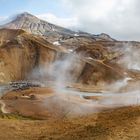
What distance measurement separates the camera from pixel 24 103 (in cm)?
6800

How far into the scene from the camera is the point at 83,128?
110 feet

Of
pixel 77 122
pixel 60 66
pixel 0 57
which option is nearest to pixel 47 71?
pixel 60 66

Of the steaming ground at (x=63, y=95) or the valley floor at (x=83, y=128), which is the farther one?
the steaming ground at (x=63, y=95)

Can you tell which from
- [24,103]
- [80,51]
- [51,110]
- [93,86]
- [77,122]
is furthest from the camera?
[80,51]

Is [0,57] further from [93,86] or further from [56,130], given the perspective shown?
[56,130]

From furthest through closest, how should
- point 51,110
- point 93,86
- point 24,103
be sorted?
point 93,86 → point 24,103 → point 51,110

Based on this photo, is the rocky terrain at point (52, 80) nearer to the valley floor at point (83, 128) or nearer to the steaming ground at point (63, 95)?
the steaming ground at point (63, 95)

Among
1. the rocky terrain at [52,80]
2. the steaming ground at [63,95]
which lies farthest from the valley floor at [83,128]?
the rocky terrain at [52,80]

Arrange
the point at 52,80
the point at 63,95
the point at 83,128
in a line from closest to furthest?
1. the point at 83,128
2. the point at 63,95
3. the point at 52,80

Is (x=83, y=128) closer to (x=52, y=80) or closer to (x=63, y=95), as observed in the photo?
(x=63, y=95)

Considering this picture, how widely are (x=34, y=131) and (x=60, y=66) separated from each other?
88.7 m

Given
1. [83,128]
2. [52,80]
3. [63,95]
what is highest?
[52,80]

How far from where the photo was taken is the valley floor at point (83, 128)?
100.0ft

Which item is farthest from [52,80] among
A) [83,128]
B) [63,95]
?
[83,128]
